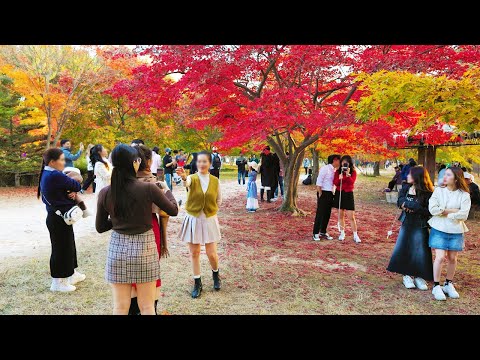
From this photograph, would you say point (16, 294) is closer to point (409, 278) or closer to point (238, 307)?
point (238, 307)

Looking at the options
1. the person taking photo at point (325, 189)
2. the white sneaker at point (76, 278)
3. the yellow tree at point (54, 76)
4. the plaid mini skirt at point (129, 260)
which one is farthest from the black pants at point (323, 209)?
the yellow tree at point (54, 76)

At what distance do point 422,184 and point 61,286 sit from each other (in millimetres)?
4678

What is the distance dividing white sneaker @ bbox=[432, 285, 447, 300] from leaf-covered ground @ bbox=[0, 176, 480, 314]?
0.09m

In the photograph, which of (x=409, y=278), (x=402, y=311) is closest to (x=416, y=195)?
(x=409, y=278)

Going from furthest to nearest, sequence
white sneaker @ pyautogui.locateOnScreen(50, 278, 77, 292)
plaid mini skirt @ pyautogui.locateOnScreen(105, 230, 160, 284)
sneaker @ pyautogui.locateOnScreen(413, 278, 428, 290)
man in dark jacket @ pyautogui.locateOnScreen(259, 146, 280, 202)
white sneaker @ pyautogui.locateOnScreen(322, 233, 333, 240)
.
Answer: man in dark jacket @ pyautogui.locateOnScreen(259, 146, 280, 202) < white sneaker @ pyautogui.locateOnScreen(322, 233, 333, 240) < sneaker @ pyautogui.locateOnScreen(413, 278, 428, 290) < white sneaker @ pyautogui.locateOnScreen(50, 278, 77, 292) < plaid mini skirt @ pyautogui.locateOnScreen(105, 230, 160, 284)

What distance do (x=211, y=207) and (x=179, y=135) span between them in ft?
53.8

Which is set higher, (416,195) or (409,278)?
(416,195)

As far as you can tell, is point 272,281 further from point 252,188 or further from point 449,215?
point 252,188

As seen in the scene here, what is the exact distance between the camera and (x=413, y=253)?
180 inches

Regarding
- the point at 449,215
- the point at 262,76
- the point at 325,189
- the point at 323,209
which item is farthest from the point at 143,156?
the point at 262,76

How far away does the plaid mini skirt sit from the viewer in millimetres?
2646

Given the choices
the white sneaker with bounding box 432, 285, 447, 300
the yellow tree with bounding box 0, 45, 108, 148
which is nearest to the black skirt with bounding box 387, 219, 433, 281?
the white sneaker with bounding box 432, 285, 447, 300

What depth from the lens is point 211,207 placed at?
13.5ft

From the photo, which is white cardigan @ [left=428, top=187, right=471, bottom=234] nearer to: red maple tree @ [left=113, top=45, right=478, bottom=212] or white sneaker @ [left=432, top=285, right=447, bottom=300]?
white sneaker @ [left=432, top=285, right=447, bottom=300]
